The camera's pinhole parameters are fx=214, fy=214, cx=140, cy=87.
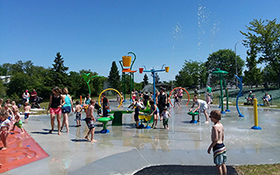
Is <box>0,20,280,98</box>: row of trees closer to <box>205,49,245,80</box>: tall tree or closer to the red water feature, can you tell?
<box>205,49,245,80</box>: tall tree

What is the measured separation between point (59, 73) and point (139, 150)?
50.5 meters

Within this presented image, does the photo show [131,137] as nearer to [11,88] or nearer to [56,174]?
[56,174]

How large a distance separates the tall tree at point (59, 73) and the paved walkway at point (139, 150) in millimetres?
45889

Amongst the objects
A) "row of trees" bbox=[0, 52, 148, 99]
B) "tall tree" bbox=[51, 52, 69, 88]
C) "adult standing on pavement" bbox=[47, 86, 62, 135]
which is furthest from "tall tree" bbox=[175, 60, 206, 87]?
"adult standing on pavement" bbox=[47, 86, 62, 135]

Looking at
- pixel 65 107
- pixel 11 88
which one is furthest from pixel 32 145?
pixel 11 88

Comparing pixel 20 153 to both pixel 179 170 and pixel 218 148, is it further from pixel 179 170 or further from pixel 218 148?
pixel 218 148

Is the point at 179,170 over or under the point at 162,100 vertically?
under

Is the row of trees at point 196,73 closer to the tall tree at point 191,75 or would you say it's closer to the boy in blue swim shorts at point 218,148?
the tall tree at point 191,75

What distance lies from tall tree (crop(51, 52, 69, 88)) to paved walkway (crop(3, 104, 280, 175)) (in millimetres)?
45889

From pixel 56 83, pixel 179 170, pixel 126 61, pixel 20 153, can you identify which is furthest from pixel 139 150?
pixel 56 83

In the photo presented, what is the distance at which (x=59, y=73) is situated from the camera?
52094 mm

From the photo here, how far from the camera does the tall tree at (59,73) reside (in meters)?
51.4

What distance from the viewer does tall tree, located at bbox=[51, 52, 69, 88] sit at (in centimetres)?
5141

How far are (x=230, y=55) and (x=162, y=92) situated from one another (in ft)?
187
